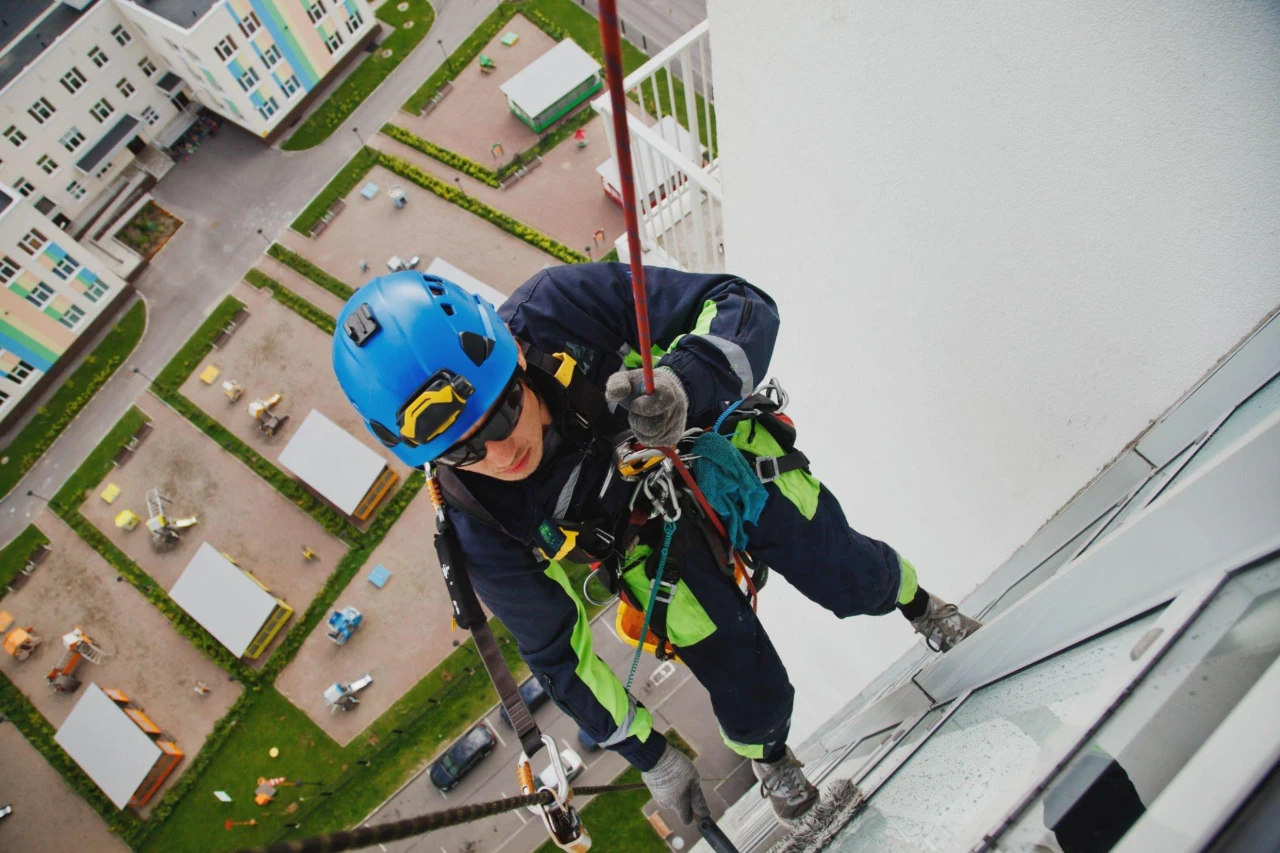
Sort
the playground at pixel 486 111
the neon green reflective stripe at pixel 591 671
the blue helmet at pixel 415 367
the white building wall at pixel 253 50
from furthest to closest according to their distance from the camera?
the playground at pixel 486 111 → the white building wall at pixel 253 50 → the neon green reflective stripe at pixel 591 671 → the blue helmet at pixel 415 367

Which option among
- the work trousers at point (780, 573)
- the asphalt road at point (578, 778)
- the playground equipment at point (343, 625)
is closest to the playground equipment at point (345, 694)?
the playground equipment at point (343, 625)

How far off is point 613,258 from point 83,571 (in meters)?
12.7

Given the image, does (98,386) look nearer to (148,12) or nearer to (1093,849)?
(148,12)

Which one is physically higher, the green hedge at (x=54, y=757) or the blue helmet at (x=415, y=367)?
the blue helmet at (x=415, y=367)

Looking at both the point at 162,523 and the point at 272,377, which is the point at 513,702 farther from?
the point at 272,377

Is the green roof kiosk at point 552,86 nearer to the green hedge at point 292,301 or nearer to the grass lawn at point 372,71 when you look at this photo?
the grass lawn at point 372,71

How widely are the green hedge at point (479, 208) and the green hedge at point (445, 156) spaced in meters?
0.47

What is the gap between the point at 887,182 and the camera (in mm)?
3279

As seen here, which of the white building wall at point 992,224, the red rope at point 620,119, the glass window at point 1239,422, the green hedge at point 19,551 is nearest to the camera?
the red rope at point 620,119

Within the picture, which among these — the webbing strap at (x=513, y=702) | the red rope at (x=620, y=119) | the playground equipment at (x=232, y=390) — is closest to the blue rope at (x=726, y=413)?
the webbing strap at (x=513, y=702)

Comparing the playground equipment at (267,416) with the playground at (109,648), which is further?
the playground equipment at (267,416)

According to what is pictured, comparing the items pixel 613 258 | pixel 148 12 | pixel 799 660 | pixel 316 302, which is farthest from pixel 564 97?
pixel 799 660

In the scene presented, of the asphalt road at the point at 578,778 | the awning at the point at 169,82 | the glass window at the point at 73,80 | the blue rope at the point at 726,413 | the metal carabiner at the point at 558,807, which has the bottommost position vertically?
the asphalt road at the point at 578,778

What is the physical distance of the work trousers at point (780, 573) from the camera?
12.0ft
